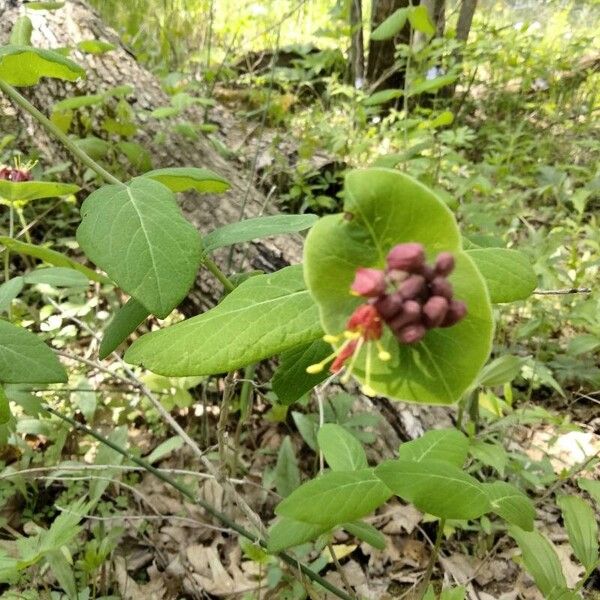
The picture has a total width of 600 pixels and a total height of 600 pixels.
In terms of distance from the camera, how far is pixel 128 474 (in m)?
1.76

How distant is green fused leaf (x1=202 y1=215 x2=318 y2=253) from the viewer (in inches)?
29.7

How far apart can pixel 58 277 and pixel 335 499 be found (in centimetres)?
79

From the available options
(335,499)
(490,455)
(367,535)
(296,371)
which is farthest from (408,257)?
(490,455)

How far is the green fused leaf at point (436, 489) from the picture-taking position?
744mm

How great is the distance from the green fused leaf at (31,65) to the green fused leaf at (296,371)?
51cm

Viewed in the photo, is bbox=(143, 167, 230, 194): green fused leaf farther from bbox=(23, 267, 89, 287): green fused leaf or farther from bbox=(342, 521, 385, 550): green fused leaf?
bbox=(342, 521, 385, 550): green fused leaf

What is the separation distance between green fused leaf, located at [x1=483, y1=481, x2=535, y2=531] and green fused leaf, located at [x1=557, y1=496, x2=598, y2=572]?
202 millimetres

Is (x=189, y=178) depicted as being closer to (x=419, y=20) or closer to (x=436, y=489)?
(x=436, y=489)

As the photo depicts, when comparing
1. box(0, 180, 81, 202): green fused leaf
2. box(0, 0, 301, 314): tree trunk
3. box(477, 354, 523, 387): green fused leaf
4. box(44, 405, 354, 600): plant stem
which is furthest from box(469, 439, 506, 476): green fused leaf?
box(0, 0, 301, 314): tree trunk

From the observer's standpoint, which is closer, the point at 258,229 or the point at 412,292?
the point at 412,292

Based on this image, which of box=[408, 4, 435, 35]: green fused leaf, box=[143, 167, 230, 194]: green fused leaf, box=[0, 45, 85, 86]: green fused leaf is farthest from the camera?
box=[408, 4, 435, 35]: green fused leaf

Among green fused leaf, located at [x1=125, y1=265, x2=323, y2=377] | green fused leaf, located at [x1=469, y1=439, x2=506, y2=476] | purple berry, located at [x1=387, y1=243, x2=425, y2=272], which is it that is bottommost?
green fused leaf, located at [x1=469, y1=439, x2=506, y2=476]

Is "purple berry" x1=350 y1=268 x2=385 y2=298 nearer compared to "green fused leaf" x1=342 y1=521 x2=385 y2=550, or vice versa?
"purple berry" x1=350 y1=268 x2=385 y2=298

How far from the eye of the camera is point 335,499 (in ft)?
2.64
